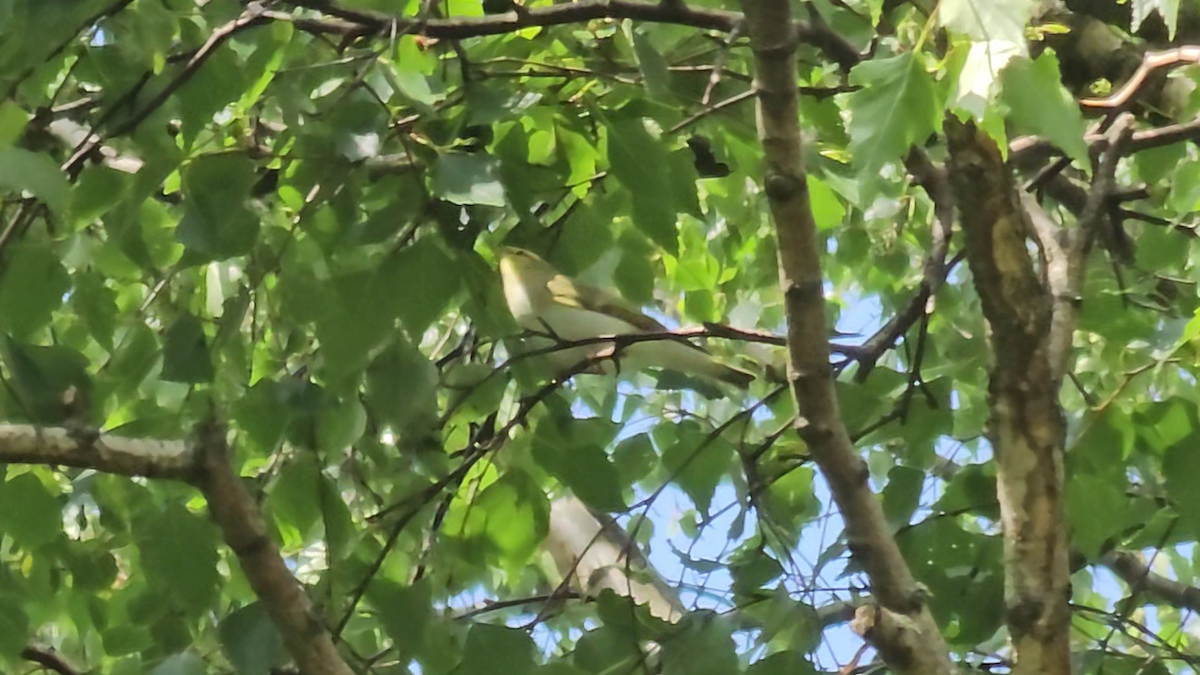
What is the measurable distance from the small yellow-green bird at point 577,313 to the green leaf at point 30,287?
1.72 feet

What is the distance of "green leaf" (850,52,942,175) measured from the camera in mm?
539

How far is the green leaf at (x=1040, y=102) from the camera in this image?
49 centimetres

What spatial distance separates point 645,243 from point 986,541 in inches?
16.3

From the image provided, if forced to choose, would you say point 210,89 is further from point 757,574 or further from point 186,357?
point 757,574

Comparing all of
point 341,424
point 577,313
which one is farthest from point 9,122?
point 577,313

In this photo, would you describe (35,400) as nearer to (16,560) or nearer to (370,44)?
(370,44)

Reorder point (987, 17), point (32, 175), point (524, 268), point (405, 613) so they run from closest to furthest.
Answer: point (987, 17), point (32, 175), point (405, 613), point (524, 268)

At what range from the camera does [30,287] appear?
80 cm

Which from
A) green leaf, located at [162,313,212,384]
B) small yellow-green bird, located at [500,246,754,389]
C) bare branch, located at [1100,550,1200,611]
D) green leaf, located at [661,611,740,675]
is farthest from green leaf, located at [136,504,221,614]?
bare branch, located at [1100,550,1200,611]

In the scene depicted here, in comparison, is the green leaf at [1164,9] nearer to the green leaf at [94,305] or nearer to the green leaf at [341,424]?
the green leaf at [341,424]

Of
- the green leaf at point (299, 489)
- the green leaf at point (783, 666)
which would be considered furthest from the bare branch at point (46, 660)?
the green leaf at point (783, 666)

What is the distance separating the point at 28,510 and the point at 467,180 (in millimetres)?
438

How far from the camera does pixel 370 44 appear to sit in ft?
2.75

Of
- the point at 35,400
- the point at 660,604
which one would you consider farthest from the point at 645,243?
the point at 660,604
